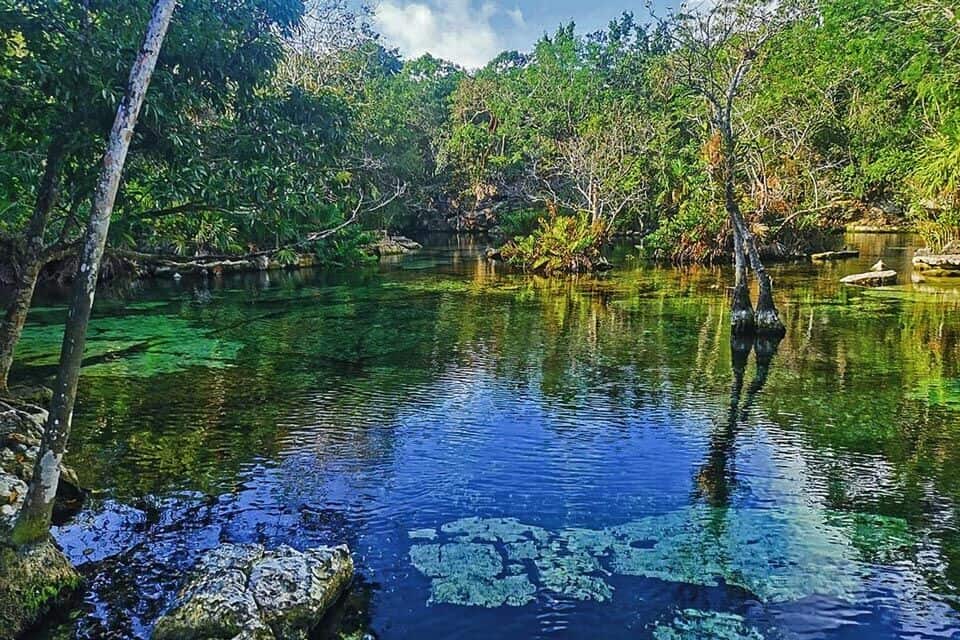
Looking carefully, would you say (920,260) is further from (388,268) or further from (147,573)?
(147,573)

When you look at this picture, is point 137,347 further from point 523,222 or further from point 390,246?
point 390,246

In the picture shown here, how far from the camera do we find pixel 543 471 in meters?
11.1

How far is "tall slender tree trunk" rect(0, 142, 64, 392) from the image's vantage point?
9922 mm

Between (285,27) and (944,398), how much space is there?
14094mm

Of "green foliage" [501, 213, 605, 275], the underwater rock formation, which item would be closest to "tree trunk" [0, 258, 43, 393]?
the underwater rock formation

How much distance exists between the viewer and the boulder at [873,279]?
30766mm

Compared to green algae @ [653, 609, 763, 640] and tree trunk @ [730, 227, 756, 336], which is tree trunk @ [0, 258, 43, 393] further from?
tree trunk @ [730, 227, 756, 336]

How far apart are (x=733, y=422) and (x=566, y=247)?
26.1m

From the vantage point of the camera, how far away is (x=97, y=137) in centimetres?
964

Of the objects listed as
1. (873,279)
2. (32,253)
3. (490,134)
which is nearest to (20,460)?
(32,253)

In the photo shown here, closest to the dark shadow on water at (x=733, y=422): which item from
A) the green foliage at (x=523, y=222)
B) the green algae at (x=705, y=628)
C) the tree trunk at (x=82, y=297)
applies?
the green algae at (x=705, y=628)

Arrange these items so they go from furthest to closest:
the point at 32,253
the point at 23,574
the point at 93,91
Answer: the point at 32,253, the point at 93,91, the point at 23,574

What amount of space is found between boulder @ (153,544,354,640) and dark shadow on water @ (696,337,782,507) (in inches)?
210

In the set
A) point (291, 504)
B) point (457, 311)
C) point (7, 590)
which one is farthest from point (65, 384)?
point (457, 311)
